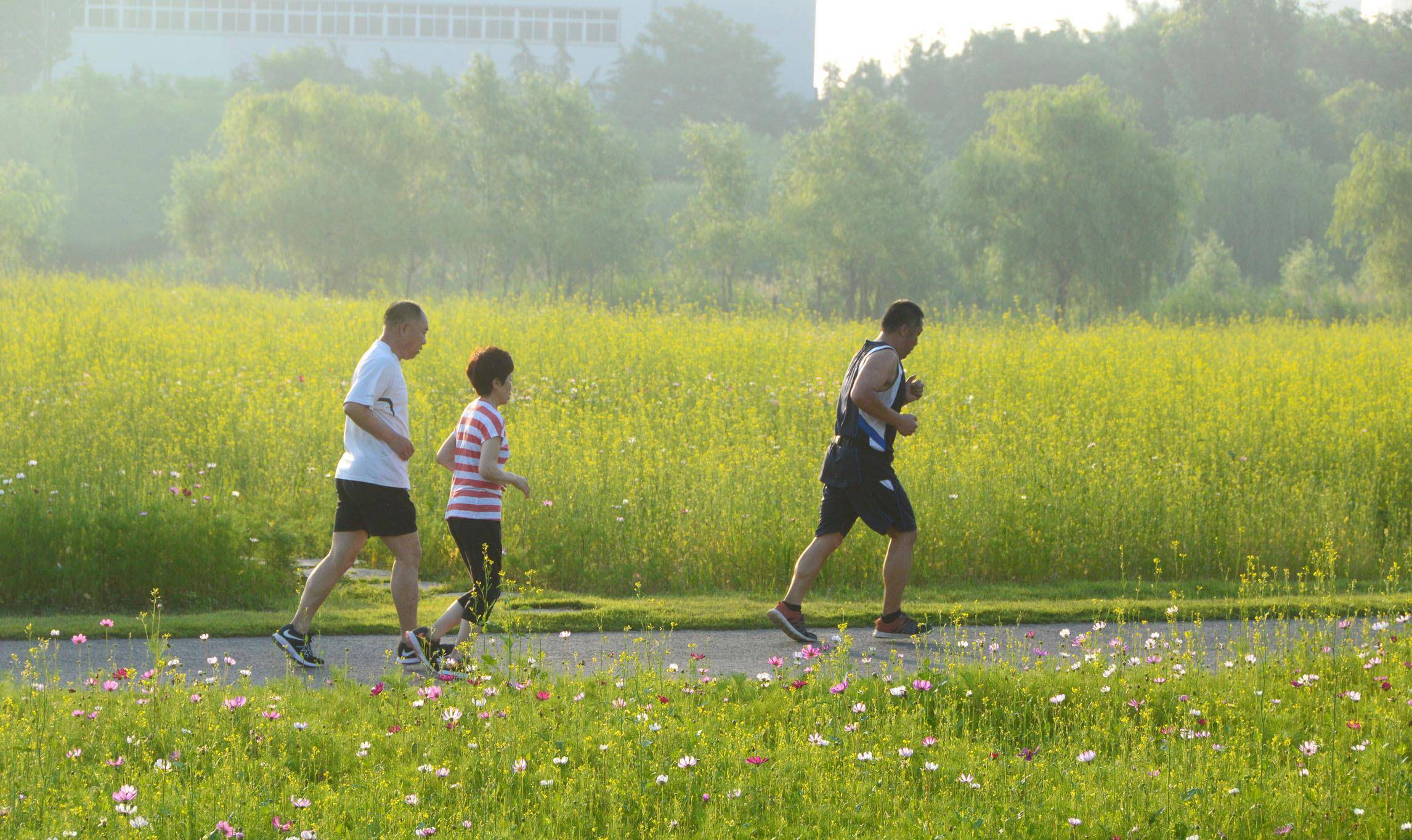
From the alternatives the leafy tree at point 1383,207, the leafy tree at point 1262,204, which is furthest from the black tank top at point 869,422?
the leafy tree at point 1262,204

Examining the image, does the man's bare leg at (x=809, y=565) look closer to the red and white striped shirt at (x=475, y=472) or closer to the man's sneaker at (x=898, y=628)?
the man's sneaker at (x=898, y=628)

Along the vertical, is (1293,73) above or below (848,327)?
above

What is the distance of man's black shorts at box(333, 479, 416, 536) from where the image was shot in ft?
21.6

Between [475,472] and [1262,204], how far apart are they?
62762mm

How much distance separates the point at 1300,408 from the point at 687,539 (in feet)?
27.2

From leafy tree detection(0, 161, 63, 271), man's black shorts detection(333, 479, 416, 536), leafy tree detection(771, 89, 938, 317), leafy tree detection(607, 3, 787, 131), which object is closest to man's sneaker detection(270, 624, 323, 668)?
man's black shorts detection(333, 479, 416, 536)

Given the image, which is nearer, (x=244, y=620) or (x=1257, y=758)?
(x=1257, y=758)

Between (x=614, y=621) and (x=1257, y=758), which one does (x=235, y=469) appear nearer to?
(x=614, y=621)

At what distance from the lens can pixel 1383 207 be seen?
39.6m

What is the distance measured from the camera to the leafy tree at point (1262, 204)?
61969 millimetres

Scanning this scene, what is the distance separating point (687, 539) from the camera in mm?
10008

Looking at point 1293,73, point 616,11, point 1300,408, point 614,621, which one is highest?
point 616,11

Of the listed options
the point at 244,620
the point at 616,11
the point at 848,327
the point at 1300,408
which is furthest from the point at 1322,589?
the point at 616,11

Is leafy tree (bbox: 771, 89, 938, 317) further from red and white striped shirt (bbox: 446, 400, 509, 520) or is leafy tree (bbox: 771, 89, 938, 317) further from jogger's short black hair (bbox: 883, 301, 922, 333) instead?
red and white striped shirt (bbox: 446, 400, 509, 520)
